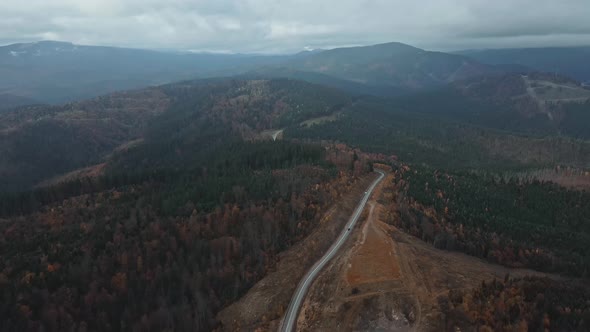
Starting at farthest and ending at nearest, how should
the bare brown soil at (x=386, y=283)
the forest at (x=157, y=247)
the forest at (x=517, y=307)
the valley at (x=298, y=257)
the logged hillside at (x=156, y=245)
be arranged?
the logged hillside at (x=156, y=245) < the forest at (x=157, y=247) < the valley at (x=298, y=257) < the bare brown soil at (x=386, y=283) < the forest at (x=517, y=307)

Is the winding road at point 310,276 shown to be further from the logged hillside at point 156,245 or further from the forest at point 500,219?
the forest at point 500,219

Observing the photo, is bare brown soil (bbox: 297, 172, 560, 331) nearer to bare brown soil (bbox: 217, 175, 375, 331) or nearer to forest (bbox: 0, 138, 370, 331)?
bare brown soil (bbox: 217, 175, 375, 331)

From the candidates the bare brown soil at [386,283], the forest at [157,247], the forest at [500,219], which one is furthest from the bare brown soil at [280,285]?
the forest at [500,219]

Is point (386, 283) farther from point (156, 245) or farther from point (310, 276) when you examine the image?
point (156, 245)

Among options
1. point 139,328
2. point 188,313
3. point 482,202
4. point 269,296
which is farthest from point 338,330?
point 482,202

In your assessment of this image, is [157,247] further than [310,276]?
Yes

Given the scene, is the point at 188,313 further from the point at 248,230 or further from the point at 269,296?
the point at 248,230

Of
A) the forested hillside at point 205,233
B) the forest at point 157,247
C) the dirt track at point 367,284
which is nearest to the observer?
the dirt track at point 367,284

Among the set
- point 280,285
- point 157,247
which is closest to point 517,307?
point 280,285

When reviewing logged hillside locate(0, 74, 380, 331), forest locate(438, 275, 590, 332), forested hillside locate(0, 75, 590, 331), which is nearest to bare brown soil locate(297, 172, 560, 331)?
forest locate(438, 275, 590, 332)
